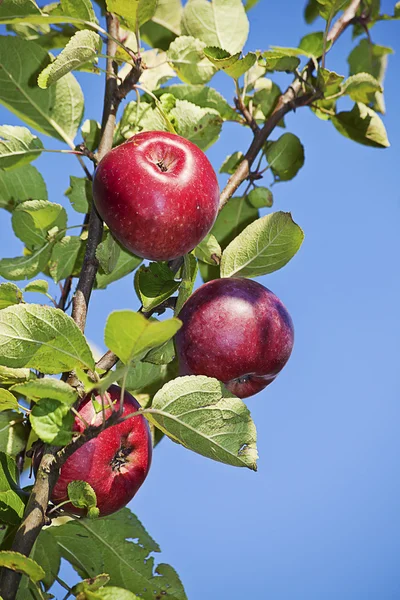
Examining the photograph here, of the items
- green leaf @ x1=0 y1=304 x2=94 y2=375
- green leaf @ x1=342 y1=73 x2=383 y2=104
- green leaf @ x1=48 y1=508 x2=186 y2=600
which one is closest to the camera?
green leaf @ x1=0 y1=304 x2=94 y2=375

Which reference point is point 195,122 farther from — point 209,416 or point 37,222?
point 209,416

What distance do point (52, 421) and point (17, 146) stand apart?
24.9 inches

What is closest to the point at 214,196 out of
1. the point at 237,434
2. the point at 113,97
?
the point at 113,97

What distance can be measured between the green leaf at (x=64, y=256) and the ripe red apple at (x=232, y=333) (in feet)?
0.88

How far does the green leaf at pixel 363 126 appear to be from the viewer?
1532 mm

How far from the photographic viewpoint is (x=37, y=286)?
4.01ft

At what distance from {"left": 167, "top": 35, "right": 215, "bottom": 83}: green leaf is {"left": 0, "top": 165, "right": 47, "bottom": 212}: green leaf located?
36 cm

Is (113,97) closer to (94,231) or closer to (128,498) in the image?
(94,231)

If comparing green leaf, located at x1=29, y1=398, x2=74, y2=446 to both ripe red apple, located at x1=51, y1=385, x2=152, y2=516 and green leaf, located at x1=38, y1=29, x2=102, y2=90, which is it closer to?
ripe red apple, located at x1=51, y1=385, x2=152, y2=516

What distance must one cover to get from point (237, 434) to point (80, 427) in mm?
257

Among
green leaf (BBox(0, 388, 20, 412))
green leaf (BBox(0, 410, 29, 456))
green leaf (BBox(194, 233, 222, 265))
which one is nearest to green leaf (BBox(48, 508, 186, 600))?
green leaf (BBox(0, 410, 29, 456))

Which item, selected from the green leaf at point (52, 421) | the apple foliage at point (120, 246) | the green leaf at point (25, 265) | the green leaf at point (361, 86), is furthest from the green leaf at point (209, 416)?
the green leaf at point (361, 86)

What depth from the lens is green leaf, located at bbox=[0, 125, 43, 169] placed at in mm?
1207

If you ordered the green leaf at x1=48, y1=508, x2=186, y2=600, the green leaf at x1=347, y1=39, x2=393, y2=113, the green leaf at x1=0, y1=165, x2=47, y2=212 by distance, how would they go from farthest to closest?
the green leaf at x1=347, y1=39, x2=393, y2=113 < the green leaf at x1=0, y1=165, x2=47, y2=212 < the green leaf at x1=48, y1=508, x2=186, y2=600
